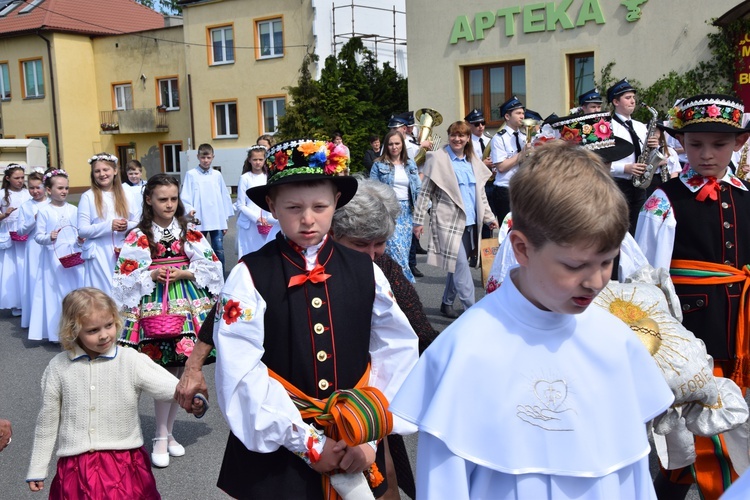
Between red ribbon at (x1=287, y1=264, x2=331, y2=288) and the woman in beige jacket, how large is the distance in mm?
5612

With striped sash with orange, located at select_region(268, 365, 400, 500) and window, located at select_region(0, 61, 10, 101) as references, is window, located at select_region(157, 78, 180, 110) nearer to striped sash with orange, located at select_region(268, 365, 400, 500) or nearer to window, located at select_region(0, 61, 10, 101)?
window, located at select_region(0, 61, 10, 101)

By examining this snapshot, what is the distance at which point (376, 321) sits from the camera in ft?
10.4

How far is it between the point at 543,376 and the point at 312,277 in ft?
3.66

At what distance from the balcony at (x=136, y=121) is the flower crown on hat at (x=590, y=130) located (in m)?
35.6

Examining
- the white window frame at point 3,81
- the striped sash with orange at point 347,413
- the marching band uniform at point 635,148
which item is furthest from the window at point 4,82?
the striped sash with orange at point 347,413

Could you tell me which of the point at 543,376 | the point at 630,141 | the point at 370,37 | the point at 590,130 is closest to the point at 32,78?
the point at 370,37

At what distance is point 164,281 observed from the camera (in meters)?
5.53

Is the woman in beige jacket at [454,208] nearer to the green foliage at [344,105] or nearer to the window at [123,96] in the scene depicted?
the green foliage at [344,105]

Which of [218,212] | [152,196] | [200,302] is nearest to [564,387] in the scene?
[200,302]

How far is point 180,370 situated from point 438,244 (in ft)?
12.7

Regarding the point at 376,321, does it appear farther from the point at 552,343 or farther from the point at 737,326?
the point at 737,326

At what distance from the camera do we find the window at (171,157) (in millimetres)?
38750

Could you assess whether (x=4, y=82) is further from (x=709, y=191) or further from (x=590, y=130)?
(x=709, y=191)

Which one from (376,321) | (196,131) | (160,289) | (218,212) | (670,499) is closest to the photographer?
(376,321)
